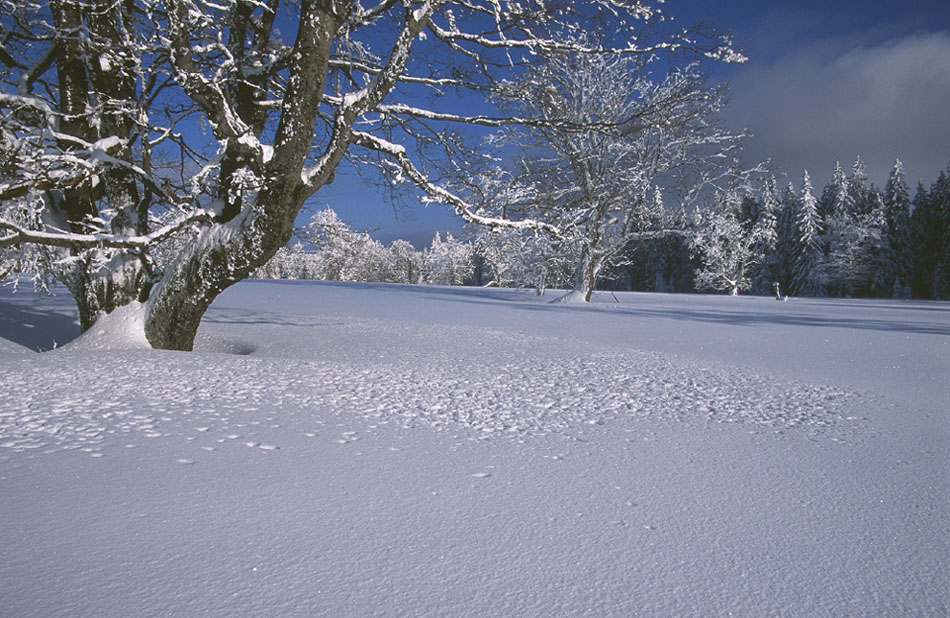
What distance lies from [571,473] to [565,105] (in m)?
4.82

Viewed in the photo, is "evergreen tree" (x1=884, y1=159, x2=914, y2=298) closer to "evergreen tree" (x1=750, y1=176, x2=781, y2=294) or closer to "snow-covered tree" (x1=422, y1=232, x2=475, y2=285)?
"evergreen tree" (x1=750, y1=176, x2=781, y2=294)

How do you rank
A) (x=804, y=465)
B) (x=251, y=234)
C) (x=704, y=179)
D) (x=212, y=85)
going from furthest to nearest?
(x=704, y=179), (x=251, y=234), (x=212, y=85), (x=804, y=465)

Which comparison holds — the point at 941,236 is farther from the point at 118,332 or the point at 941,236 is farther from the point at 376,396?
the point at 118,332

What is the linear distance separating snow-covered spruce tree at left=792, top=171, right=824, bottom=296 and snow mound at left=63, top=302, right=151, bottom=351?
2038 inches

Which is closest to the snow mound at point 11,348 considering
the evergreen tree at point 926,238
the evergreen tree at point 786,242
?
the evergreen tree at point 786,242

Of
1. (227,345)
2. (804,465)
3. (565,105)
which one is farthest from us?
(227,345)

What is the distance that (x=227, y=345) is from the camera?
6.15 meters

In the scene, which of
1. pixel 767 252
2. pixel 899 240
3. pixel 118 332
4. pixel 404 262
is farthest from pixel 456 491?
pixel 404 262

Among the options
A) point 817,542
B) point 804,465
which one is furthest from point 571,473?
point 804,465

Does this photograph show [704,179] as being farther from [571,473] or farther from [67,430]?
[67,430]

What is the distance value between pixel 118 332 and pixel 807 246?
53.6 metres

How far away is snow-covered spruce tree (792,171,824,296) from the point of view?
4406cm

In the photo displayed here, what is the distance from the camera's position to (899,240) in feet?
134

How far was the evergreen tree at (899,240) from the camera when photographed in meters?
40.7
